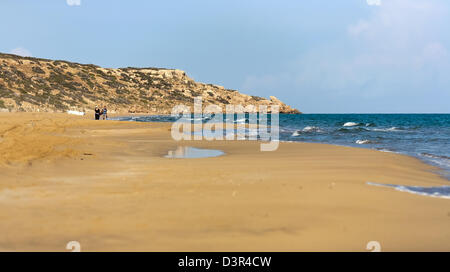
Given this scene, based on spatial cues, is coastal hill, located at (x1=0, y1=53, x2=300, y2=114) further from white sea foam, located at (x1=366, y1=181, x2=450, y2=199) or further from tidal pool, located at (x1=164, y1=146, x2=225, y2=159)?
white sea foam, located at (x1=366, y1=181, x2=450, y2=199)

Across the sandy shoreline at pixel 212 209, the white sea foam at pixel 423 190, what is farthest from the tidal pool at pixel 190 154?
the white sea foam at pixel 423 190

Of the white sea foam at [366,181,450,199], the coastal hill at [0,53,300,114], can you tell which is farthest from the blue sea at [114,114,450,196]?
the coastal hill at [0,53,300,114]

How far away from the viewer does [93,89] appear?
101000mm

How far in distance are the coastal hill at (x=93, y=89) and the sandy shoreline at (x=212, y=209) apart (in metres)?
63.5

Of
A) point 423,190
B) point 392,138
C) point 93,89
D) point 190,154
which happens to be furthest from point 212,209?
point 93,89

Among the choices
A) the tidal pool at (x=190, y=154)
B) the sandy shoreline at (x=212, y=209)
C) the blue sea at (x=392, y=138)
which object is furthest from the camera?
the blue sea at (x=392, y=138)

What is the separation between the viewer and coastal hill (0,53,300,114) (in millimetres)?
79438

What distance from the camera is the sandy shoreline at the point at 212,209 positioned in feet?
15.7

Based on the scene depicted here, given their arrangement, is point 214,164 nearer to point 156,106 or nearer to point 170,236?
point 170,236

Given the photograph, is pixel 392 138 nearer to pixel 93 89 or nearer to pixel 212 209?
pixel 212 209

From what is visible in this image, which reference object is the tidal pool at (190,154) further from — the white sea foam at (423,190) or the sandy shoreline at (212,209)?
the white sea foam at (423,190)
